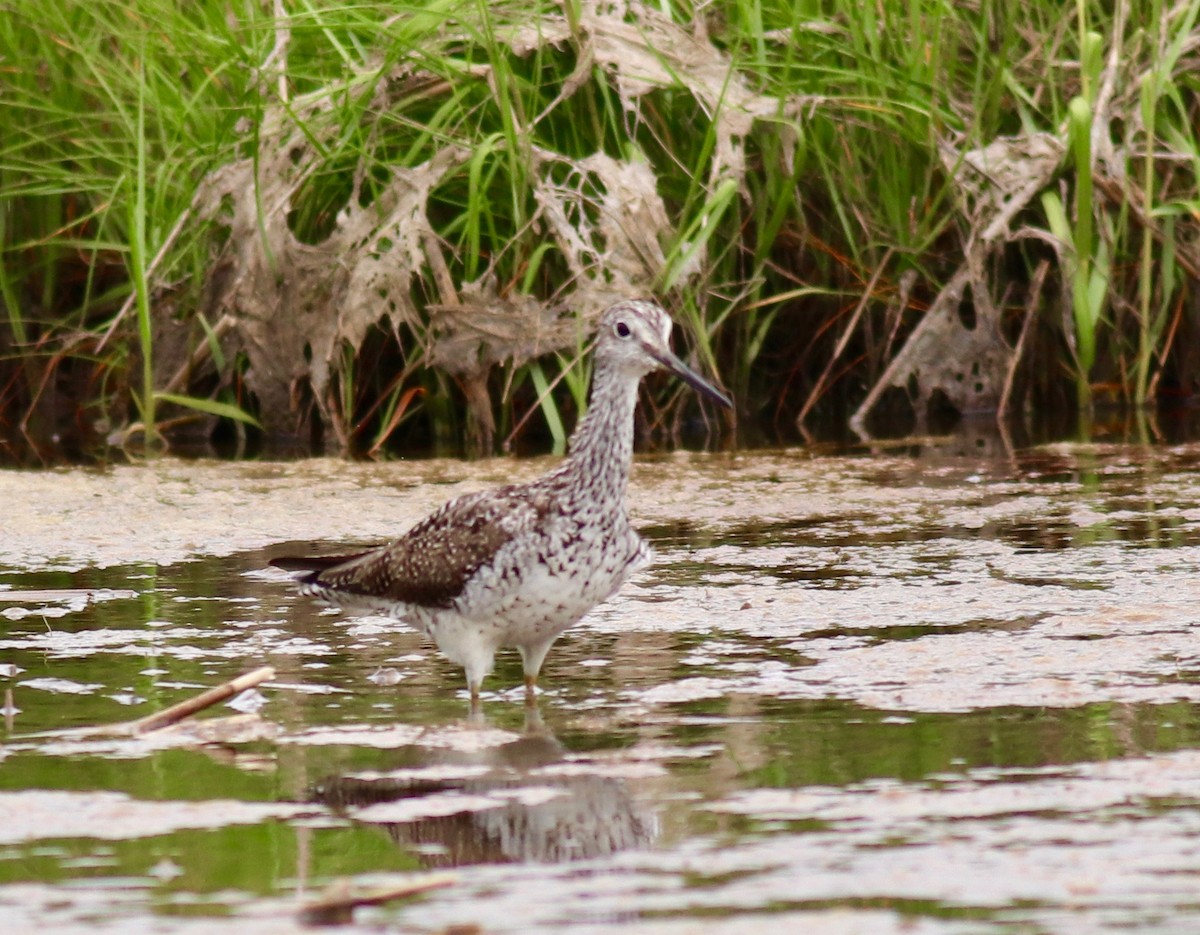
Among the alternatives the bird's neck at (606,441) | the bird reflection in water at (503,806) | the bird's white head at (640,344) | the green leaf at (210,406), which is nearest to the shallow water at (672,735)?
the bird reflection in water at (503,806)

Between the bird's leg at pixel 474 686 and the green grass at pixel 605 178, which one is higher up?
the green grass at pixel 605 178

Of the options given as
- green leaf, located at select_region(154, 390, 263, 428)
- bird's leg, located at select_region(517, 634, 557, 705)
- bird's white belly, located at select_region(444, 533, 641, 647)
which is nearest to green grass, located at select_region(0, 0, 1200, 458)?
green leaf, located at select_region(154, 390, 263, 428)

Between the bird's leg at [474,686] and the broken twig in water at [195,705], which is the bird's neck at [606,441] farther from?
the broken twig in water at [195,705]

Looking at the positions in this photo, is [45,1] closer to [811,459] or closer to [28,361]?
[28,361]

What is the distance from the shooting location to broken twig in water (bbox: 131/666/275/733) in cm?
386

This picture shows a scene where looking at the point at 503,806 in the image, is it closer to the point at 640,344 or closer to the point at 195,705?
the point at 195,705

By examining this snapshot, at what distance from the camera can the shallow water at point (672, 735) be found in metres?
2.93

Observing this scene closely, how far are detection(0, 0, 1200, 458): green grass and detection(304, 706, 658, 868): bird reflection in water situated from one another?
4186 mm

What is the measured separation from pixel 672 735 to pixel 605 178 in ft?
14.2

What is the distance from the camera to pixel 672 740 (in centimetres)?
392

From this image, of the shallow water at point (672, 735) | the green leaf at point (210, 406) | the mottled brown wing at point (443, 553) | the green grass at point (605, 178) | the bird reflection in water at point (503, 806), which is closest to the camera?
the shallow water at point (672, 735)

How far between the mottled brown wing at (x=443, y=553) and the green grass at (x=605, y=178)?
3.12 m

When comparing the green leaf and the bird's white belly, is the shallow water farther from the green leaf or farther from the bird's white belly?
the green leaf

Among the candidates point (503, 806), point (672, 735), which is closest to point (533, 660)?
point (672, 735)
